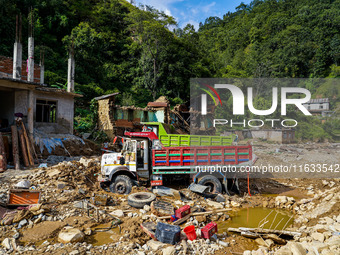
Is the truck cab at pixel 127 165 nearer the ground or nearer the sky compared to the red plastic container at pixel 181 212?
nearer the sky

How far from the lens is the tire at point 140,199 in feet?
23.5

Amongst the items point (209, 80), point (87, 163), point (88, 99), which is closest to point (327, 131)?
point (209, 80)

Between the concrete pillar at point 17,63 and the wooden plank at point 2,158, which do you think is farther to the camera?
the concrete pillar at point 17,63

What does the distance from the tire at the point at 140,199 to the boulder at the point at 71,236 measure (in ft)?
6.89

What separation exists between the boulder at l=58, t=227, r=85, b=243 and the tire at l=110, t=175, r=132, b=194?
297 centimetres

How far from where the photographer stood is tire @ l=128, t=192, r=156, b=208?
7156 mm

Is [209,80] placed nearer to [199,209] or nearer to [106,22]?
[106,22]

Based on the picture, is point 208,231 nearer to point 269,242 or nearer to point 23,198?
point 269,242

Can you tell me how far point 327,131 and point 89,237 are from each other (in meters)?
43.2

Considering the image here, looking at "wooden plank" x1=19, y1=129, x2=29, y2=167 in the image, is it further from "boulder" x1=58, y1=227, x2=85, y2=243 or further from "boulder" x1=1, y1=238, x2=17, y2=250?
"boulder" x1=58, y1=227, x2=85, y2=243

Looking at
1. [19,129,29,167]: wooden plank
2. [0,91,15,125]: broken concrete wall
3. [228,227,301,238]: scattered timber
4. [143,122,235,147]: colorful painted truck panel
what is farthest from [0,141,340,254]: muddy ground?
[0,91,15,125]: broken concrete wall

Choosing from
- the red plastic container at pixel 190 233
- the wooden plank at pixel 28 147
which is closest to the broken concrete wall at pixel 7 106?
the wooden plank at pixel 28 147

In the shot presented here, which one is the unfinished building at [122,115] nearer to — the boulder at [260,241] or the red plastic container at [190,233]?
the red plastic container at [190,233]

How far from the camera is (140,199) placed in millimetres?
7367
